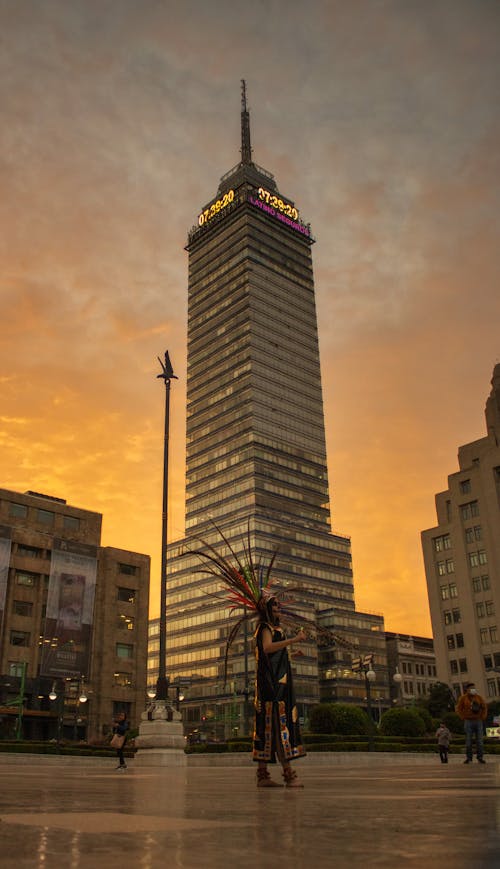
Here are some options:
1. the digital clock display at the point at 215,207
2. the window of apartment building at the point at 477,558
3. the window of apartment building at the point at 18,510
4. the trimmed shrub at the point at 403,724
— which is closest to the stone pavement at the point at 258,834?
the trimmed shrub at the point at 403,724

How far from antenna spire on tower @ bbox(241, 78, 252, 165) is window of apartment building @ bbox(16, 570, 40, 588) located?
139m

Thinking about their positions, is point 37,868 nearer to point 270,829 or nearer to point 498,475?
point 270,829

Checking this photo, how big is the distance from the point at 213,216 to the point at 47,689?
453 feet

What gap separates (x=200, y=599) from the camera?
440 ft

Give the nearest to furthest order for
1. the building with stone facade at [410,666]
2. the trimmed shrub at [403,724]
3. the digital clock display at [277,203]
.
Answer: the trimmed shrub at [403,724] → the building with stone facade at [410,666] → the digital clock display at [277,203]

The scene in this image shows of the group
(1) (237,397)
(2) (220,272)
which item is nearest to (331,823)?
(1) (237,397)

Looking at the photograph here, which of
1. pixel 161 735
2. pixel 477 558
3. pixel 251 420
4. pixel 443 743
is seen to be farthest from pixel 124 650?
pixel 251 420

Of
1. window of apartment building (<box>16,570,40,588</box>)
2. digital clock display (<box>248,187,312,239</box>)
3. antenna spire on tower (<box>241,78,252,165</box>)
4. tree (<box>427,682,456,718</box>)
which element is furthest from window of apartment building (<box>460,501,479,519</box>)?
antenna spire on tower (<box>241,78,252,165</box>)

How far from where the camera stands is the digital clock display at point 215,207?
174375 millimetres

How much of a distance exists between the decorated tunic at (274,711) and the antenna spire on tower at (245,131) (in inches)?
7245

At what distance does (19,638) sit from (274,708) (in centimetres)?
6201

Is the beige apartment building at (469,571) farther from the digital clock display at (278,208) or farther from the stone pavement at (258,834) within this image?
the digital clock display at (278,208)

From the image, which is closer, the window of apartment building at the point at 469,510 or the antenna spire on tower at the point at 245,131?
the window of apartment building at the point at 469,510

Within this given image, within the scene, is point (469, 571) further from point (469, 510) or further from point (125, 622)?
point (125, 622)
